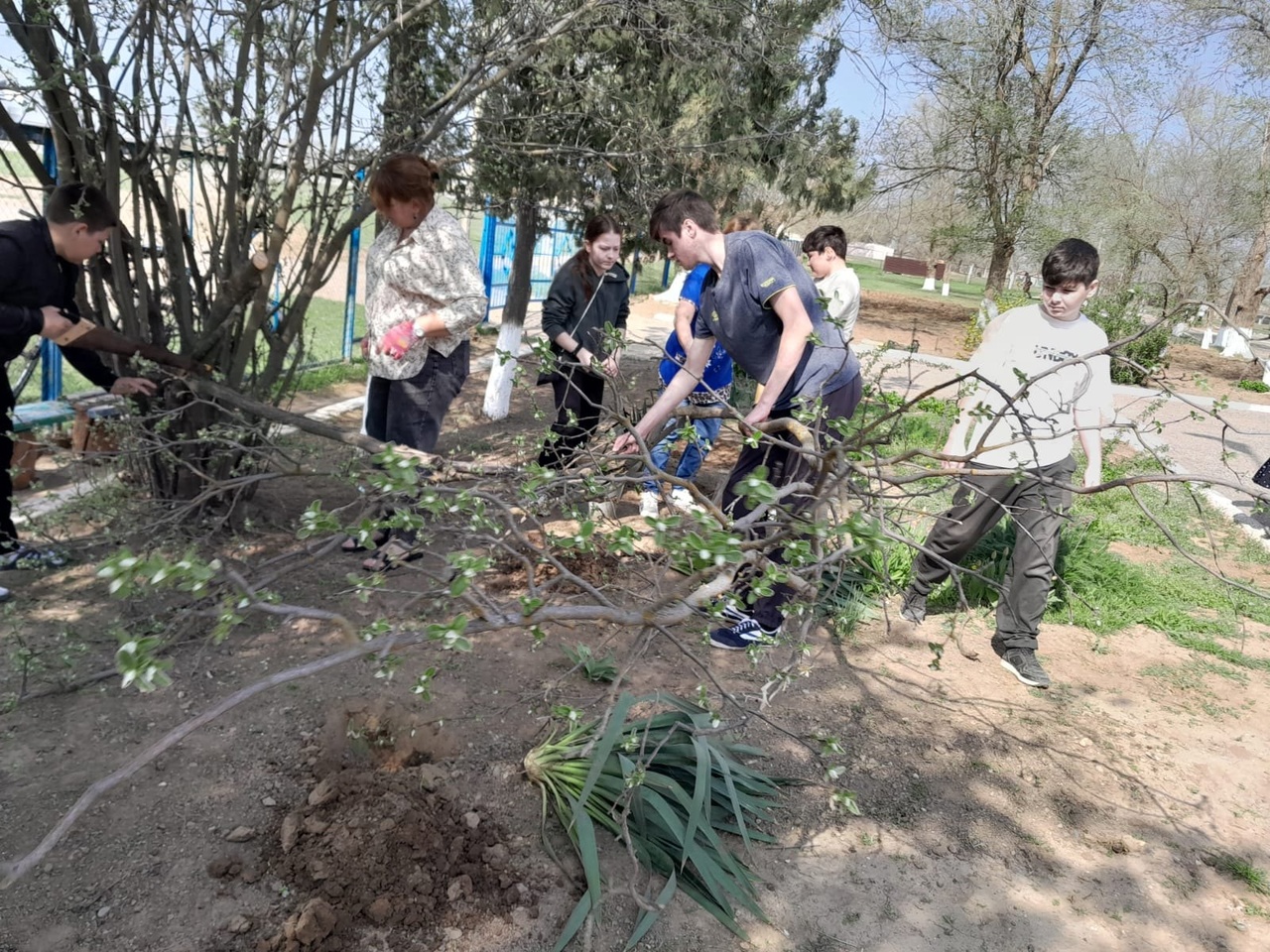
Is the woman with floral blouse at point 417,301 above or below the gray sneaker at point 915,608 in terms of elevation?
above

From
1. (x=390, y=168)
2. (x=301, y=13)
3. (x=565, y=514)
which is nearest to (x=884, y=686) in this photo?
(x=565, y=514)

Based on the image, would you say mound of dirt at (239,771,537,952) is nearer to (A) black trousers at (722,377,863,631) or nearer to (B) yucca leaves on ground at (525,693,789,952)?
(B) yucca leaves on ground at (525,693,789,952)

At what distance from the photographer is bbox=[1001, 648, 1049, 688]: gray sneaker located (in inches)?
144

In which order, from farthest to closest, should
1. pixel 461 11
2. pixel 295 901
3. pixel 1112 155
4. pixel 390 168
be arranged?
pixel 1112 155 → pixel 461 11 → pixel 390 168 → pixel 295 901

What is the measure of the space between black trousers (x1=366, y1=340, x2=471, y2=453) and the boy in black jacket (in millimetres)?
940

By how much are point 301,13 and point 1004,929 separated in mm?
4185

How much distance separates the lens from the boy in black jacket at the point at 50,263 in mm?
3088

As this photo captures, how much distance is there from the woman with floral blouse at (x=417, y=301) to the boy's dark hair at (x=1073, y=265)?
2219 millimetres

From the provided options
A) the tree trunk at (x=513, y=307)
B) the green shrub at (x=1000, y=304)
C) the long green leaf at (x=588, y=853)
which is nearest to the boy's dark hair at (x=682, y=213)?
the long green leaf at (x=588, y=853)

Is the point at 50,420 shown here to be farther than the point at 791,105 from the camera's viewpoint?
No

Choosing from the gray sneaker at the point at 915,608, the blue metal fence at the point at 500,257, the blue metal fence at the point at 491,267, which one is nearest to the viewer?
the gray sneaker at the point at 915,608

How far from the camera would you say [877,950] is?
223cm

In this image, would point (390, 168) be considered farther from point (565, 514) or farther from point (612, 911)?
point (612, 911)

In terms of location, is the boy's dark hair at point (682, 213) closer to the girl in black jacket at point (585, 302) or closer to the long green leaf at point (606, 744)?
the girl in black jacket at point (585, 302)
